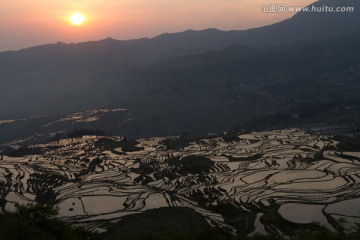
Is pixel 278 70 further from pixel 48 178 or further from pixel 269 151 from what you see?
pixel 48 178

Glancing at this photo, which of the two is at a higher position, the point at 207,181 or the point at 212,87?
the point at 207,181

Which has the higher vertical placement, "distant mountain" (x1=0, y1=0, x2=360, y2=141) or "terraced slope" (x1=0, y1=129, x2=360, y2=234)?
"terraced slope" (x1=0, y1=129, x2=360, y2=234)

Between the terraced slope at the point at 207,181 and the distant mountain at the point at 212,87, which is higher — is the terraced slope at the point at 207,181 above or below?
above

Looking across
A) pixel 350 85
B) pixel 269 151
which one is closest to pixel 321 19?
pixel 350 85

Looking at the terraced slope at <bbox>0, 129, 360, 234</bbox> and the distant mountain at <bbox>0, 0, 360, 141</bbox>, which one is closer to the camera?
the terraced slope at <bbox>0, 129, 360, 234</bbox>

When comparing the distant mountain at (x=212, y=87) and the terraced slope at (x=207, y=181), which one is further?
the distant mountain at (x=212, y=87)
